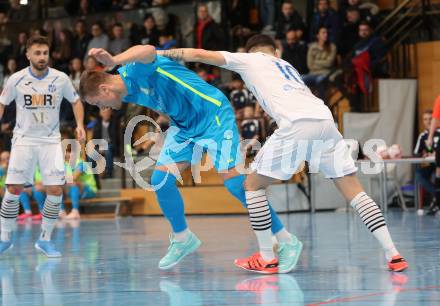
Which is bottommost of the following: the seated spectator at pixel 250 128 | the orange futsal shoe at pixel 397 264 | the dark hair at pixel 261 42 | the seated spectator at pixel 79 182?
the seated spectator at pixel 79 182

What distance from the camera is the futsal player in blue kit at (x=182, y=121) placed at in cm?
701

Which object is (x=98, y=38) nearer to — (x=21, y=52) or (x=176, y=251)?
(x=21, y=52)

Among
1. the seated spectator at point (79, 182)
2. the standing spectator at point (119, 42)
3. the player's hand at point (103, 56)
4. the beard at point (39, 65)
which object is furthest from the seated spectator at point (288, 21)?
the player's hand at point (103, 56)

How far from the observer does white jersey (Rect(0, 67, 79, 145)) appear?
929 centimetres

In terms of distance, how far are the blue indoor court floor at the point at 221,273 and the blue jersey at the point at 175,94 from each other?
126 centimetres

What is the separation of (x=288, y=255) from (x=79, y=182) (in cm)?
1115

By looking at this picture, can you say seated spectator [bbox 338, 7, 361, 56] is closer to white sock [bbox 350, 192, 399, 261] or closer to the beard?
the beard

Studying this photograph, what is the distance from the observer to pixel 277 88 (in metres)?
6.69

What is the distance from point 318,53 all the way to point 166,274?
10.3 m

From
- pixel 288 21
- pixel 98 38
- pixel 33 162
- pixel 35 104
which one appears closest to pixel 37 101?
pixel 35 104

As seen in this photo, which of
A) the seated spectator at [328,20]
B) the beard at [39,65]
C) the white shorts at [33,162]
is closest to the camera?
the beard at [39,65]

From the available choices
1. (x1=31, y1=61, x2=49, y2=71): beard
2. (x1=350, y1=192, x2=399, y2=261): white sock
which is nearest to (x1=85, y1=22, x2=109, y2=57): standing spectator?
(x1=31, y1=61, x2=49, y2=71): beard

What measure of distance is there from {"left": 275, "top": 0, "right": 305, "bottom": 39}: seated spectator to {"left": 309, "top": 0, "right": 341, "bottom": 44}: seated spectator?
508 mm

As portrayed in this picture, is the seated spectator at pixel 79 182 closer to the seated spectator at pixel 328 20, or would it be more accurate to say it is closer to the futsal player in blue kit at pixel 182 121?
the seated spectator at pixel 328 20
